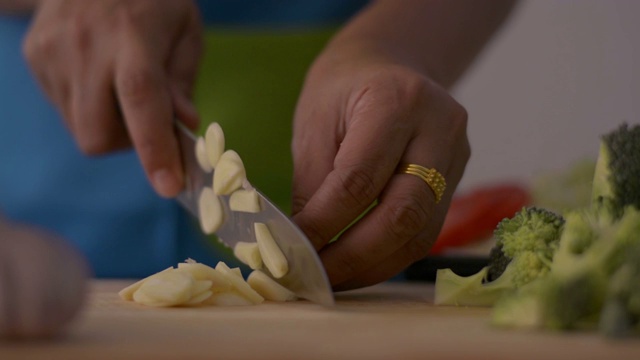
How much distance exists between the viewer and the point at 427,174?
3.86 feet

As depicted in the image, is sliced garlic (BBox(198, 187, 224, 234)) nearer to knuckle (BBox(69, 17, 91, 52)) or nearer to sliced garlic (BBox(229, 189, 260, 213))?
sliced garlic (BBox(229, 189, 260, 213))

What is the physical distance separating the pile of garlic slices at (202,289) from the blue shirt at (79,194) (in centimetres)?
75

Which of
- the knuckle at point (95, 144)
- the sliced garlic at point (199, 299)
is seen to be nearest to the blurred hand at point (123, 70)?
the knuckle at point (95, 144)

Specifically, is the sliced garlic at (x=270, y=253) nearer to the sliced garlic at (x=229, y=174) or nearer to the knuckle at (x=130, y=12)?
the sliced garlic at (x=229, y=174)

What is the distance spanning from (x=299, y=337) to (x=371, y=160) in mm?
383

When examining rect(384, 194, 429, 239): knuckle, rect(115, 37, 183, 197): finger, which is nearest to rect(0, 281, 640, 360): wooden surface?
rect(384, 194, 429, 239): knuckle

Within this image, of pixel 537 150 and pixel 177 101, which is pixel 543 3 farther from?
pixel 177 101

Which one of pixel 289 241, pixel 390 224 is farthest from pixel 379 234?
pixel 289 241

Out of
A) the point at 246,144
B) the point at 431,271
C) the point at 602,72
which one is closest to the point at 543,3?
the point at 602,72

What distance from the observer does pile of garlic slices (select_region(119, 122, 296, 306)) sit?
3.38 ft

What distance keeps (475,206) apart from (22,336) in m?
1.72

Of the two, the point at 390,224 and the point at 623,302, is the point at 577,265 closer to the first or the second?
the point at 623,302

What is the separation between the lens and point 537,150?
380 centimetres

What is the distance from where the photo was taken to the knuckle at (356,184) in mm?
1117
